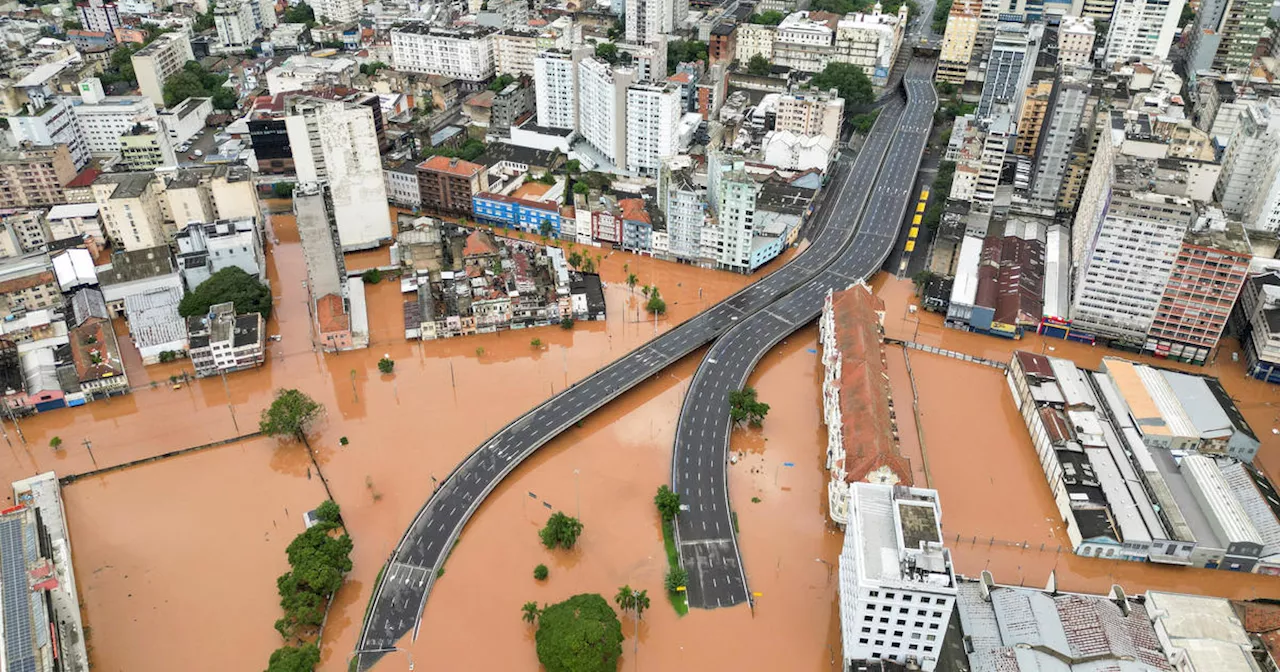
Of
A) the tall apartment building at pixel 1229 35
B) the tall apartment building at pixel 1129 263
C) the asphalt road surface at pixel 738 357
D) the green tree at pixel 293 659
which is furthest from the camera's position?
the tall apartment building at pixel 1229 35

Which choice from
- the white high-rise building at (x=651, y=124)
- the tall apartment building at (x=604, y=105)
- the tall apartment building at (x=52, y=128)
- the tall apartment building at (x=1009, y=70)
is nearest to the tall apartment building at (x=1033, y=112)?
the tall apartment building at (x=1009, y=70)

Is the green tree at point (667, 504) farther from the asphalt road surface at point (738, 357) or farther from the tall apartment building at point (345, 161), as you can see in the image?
the tall apartment building at point (345, 161)

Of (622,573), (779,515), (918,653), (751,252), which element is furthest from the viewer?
(751,252)

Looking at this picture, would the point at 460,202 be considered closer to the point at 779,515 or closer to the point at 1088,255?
the point at 779,515

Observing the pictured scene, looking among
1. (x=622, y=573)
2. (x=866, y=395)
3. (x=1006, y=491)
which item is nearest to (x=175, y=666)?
(x=622, y=573)

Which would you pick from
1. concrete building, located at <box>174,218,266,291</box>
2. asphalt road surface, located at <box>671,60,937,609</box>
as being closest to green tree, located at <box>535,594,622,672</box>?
asphalt road surface, located at <box>671,60,937,609</box>
